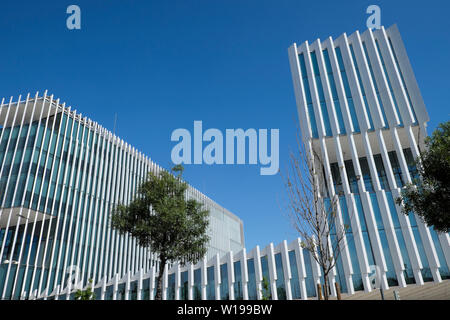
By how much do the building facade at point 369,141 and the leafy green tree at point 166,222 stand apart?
32.2ft

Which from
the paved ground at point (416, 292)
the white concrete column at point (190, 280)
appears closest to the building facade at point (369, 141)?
the paved ground at point (416, 292)

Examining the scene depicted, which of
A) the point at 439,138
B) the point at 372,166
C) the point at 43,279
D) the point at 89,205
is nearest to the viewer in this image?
the point at 439,138

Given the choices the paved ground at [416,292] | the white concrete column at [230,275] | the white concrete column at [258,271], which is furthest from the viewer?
the white concrete column at [230,275]

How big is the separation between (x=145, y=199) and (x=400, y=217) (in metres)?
18.4

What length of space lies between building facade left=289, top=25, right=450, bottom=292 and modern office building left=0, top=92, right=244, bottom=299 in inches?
915

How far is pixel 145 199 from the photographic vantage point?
910 inches

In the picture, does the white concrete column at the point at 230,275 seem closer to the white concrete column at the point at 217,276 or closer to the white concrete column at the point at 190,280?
the white concrete column at the point at 217,276

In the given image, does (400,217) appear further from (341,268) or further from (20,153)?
(20,153)

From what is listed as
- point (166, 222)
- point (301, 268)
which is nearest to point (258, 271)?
point (301, 268)

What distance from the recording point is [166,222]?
2139cm

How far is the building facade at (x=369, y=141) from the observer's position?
2377 cm

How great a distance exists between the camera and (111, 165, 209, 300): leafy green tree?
21578 mm
